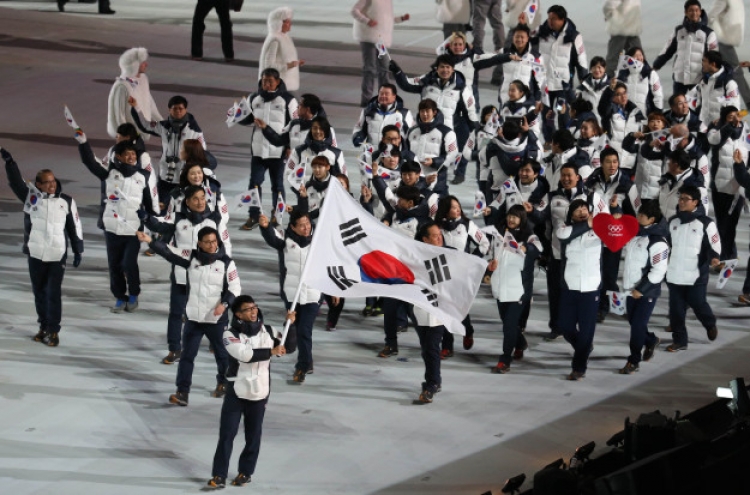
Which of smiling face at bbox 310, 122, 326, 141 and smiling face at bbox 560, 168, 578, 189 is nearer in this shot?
smiling face at bbox 560, 168, 578, 189

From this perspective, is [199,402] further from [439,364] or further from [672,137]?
[672,137]

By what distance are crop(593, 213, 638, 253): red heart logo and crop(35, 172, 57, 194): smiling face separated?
4.91 meters

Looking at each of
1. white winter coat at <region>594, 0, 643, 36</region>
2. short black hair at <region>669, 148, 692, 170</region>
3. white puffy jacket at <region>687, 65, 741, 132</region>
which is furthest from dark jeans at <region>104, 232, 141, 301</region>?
white winter coat at <region>594, 0, 643, 36</region>

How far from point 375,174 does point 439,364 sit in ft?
9.25

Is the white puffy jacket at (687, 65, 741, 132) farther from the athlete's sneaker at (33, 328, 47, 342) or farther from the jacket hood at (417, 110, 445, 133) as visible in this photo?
the athlete's sneaker at (33, 328, 47, 342)

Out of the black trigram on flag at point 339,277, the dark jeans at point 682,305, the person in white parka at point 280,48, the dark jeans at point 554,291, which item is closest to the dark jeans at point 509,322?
the dark jeans at point 554,291

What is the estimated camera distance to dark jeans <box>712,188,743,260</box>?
56.0ft

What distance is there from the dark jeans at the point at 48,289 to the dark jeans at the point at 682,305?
18.6 feet

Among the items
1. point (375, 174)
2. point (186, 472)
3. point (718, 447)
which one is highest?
point (375, 174)

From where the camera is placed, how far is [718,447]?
1078cm

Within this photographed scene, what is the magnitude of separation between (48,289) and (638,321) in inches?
212

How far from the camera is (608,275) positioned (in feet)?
52.9

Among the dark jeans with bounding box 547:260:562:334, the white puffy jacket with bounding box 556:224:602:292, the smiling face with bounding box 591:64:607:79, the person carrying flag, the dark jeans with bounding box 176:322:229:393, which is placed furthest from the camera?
the smiling face with bounding box 591:64:607:79

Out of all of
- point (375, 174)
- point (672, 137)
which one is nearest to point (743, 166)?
point (672, 137)
